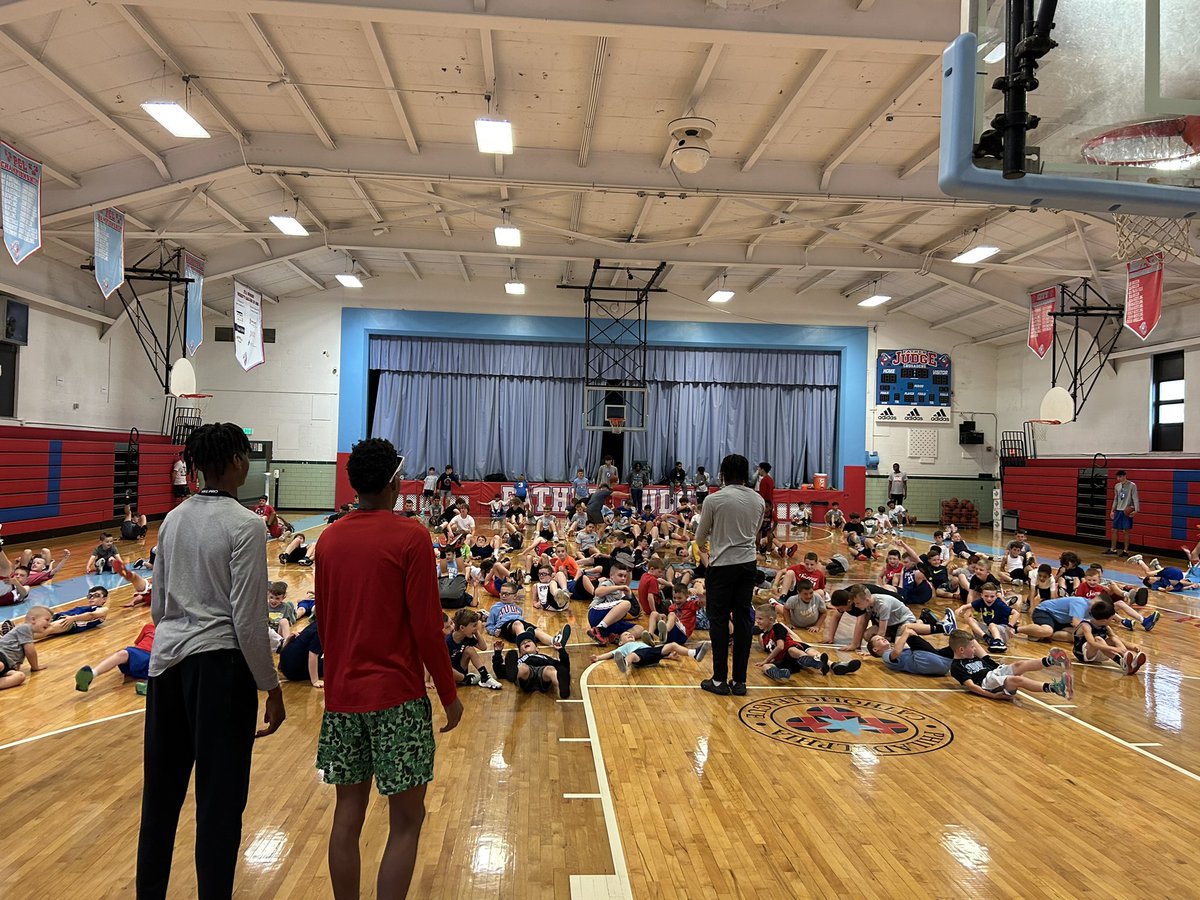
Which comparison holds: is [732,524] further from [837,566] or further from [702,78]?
[837,566]

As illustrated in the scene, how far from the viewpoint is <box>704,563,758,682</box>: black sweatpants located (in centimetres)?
563

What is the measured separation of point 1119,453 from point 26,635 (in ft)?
67.8

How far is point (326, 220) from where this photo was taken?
54.3 feet

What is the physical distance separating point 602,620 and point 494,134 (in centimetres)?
613

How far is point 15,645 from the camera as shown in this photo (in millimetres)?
5965

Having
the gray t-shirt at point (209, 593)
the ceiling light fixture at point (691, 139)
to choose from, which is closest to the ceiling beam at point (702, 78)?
the ceiling light fixture at point (691, 139)

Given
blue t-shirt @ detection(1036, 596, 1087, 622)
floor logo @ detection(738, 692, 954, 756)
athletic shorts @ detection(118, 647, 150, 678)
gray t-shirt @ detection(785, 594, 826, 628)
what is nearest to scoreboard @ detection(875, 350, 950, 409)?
blue t-shirt @ detection(1036, 596, 1087, 622)

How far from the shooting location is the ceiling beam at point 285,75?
8.46 meters

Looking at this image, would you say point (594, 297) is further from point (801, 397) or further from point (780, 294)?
point (801, 397)

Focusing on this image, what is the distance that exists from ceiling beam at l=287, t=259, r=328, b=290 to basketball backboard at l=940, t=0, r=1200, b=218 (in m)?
18.0

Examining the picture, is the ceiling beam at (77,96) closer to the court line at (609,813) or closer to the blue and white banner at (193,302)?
the blue and white banner at (193,302)

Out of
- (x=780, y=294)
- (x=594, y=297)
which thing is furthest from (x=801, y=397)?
(x=594, y=297)

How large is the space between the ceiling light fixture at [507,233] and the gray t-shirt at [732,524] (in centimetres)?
985

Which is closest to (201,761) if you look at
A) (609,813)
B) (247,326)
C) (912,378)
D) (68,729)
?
(609,813)
